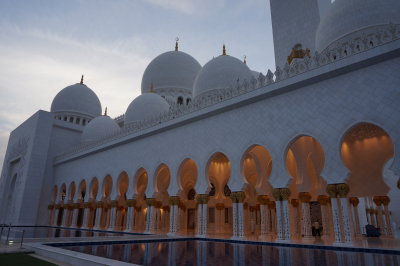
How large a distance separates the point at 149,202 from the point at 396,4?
8666 millimetres

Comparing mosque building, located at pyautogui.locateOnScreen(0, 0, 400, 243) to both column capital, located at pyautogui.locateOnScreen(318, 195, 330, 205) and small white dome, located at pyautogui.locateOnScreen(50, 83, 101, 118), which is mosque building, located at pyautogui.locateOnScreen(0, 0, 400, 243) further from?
small white dome, located at pyautogui.locateOnScreen(50, 83, 101, 118)

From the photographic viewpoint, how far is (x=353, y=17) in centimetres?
757

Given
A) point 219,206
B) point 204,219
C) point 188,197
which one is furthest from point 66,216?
point 204,219

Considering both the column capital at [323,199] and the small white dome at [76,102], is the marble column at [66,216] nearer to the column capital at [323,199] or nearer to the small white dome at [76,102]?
the small white dome at [76,102]

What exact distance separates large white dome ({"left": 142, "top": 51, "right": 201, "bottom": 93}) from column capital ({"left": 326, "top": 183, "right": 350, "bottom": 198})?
39.2 ft

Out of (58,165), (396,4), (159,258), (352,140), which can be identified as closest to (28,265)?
(159,258)

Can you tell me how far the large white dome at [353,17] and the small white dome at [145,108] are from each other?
307 inches

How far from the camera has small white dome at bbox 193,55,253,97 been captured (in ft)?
35.7

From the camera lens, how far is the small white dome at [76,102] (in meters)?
19.3

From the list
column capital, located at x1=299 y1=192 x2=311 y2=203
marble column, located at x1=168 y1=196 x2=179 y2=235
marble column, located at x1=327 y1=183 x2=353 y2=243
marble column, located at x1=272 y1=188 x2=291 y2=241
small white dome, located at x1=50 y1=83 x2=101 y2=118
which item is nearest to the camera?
marble column, located at x1=327 y1=183 x2=353 y2=243

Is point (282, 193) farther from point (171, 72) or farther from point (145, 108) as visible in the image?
point (171, 72)

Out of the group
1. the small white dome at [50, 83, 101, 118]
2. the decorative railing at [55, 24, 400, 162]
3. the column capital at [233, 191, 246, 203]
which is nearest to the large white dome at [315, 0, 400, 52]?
the decorative railing at [55, 24, 400, 162]

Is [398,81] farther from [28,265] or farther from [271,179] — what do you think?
[28,265]

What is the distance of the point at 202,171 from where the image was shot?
8406 mm
